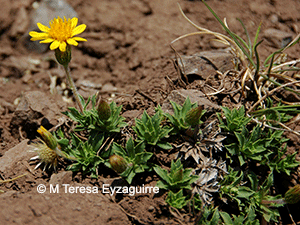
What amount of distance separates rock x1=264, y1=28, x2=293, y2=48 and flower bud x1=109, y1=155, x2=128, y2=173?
2621mm

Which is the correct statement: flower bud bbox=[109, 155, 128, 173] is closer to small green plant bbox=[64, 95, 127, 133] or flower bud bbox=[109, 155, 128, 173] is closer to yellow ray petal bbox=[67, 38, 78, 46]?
small green plant bbox=[64, 95, 127, 133]

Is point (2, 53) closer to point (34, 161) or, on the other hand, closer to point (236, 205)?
point (34, 161)

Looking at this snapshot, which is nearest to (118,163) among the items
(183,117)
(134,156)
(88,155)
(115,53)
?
Result: (134,156)

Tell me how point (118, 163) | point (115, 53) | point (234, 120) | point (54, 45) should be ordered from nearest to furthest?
point (118, 163) < point (54, 45) < point (234, 120) < point (115, 53)

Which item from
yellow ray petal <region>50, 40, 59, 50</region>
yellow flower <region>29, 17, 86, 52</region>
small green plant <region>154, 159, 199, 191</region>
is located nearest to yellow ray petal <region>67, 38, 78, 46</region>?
yellow flower <region>29, 17, 86, 52</region>

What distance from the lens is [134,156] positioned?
2500mm

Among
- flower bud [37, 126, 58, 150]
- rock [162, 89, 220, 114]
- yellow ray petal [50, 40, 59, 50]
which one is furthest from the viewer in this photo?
rock [162, 89, 220, 114]

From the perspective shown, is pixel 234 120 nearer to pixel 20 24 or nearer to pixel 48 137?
pixel 48 137

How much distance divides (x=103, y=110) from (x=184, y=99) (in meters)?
0.79

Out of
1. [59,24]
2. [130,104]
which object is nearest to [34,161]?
[130,104]

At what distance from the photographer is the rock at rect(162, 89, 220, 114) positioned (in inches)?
106

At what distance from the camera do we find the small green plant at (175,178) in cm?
231

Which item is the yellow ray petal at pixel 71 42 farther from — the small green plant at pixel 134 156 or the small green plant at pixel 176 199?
the small green plant at pixel 176 199

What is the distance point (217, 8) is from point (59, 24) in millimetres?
2410
